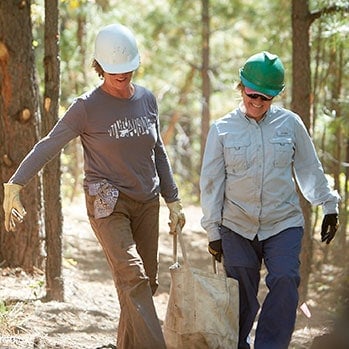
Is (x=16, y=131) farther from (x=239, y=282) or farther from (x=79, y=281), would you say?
(x=239, y=282)

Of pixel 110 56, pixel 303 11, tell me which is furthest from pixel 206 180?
pixel 303 11

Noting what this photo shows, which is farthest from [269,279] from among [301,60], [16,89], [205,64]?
[205,64]

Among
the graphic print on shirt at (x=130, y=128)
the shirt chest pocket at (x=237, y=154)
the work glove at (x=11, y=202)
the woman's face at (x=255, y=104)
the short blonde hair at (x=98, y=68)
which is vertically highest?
the short blonde hair at (x=98, y=68)

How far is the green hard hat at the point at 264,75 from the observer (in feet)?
16.1

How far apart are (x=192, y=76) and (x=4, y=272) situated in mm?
16184

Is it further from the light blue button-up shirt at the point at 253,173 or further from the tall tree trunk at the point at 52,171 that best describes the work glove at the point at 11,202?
the tall tree trunk at the point at 52,171

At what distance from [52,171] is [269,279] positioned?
8.49 ft

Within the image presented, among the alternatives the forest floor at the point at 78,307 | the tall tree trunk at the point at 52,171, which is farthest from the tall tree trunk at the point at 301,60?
the tall tree trunk at the point at 52,171

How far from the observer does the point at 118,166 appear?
4848 mm

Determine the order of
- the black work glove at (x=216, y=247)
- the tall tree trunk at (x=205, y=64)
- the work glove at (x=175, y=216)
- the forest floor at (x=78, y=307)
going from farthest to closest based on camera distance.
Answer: the tall tree trunk at (x=205, y=64) → the forest floor at (x=78, y=307) → the work glove at (x=175, y=216) → the black work glove at (x=216, y=247)

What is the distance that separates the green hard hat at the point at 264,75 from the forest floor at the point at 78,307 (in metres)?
2.17

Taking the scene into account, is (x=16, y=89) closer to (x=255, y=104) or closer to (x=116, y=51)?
(x=116, y=51)

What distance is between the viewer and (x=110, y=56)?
4.83 metres

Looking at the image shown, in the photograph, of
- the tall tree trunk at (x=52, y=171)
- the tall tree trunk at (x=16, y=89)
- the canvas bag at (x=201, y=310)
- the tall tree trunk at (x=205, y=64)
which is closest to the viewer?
the canvas bag at (x=201, y=310)
